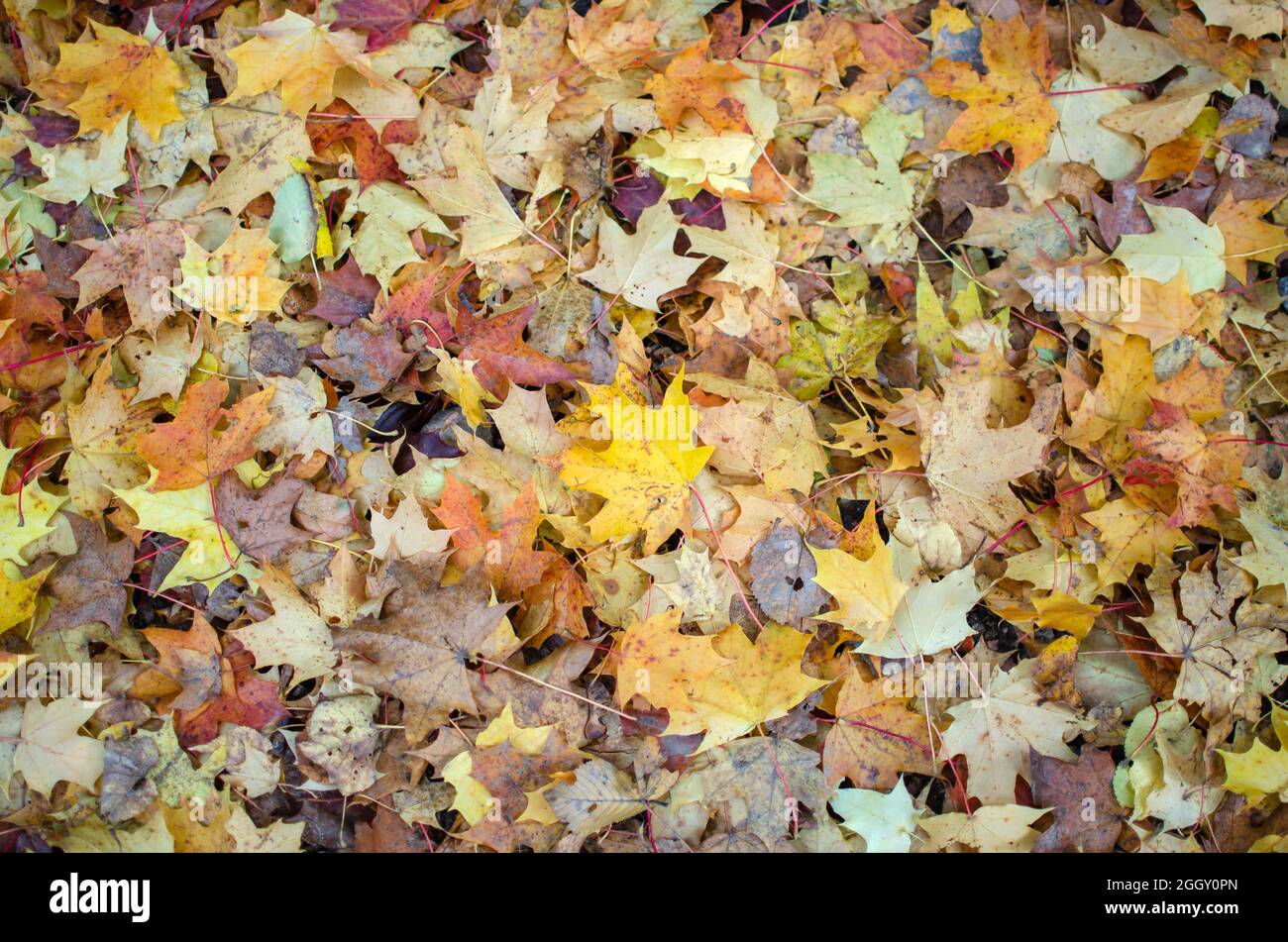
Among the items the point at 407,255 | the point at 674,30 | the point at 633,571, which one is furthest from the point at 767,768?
the point at 674,30

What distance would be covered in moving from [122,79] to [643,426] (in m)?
1.49

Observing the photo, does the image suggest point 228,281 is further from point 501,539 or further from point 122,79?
point 501,539

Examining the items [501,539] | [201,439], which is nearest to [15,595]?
[201,439]

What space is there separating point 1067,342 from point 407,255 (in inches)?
62.3

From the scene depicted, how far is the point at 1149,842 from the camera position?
206 cm

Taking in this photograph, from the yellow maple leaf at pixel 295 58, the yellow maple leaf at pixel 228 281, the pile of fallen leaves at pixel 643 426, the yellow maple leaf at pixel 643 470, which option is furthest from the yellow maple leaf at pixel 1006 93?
the yellow maple leaf at pixel 228 281

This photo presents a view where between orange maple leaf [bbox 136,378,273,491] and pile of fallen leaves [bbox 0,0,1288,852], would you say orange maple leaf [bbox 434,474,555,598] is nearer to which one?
pile of fallen leaves [bbox 0,0,1288,852]

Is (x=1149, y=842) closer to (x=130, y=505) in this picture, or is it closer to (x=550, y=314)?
(x=550, y=314)

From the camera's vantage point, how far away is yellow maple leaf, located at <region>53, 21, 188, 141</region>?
2.15 m

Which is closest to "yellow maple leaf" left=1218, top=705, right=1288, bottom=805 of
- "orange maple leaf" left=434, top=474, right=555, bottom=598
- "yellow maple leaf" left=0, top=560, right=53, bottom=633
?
"orange maple leaf" left=434, top=474, right=555, bottom=598

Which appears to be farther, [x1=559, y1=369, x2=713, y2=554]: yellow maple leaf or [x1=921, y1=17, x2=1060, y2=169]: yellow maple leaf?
[x1=921, y1=17, x2=1060, y2=169]: yellow maple leaf

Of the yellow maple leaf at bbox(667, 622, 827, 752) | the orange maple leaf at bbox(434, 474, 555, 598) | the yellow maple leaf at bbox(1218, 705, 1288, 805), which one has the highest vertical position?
the orange maple leaf at bbox(434, 474, 555, 598)

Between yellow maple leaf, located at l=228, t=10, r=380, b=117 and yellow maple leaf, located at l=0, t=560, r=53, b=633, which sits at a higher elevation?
yellow maple leaf, located at l=228, t=10, r=380, b=117

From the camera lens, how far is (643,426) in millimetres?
1999
